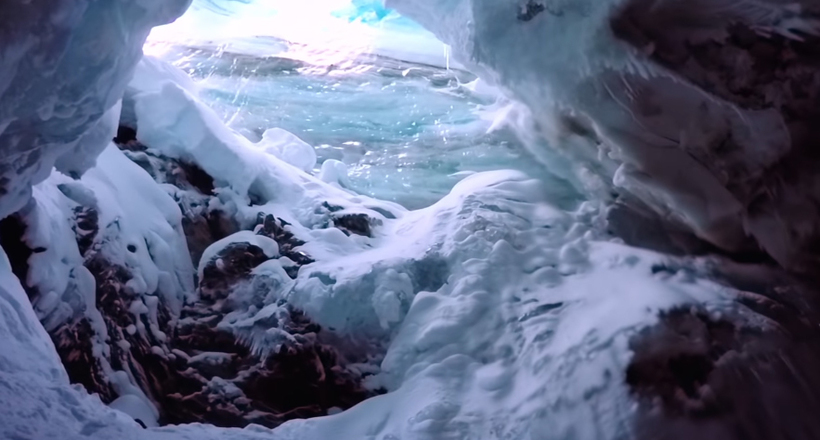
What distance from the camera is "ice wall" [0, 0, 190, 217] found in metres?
1.66

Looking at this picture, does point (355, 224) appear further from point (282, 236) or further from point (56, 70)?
point (56, 70)

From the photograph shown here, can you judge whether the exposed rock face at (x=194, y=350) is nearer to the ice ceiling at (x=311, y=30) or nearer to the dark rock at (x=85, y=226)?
the dark rock at (x=85, y=226)

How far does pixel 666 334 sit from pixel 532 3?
1291mm

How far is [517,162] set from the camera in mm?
3521

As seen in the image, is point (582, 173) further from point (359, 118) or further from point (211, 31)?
point (211, 31)

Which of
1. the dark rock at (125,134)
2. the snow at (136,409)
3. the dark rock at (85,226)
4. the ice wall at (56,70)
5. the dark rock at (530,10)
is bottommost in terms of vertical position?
the snow at (136,409)

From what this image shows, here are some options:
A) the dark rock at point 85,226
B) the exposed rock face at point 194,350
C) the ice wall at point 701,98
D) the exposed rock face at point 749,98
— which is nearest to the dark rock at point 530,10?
the ice wall at point 701,98

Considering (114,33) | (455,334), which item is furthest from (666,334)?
(114,33)

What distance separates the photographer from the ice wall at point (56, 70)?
166 cm

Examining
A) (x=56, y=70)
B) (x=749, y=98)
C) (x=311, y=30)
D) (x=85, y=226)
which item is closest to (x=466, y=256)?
(x=749, y=98)

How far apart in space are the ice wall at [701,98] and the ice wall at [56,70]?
138 cm

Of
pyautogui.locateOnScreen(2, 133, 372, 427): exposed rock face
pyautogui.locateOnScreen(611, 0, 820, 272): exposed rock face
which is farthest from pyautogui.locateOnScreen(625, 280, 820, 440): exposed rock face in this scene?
pyautogui.locateOnScreen(2, 133, 372, 427): exposed rock face

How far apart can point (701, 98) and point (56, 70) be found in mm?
1984

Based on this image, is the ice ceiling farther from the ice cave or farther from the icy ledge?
the ice cave
